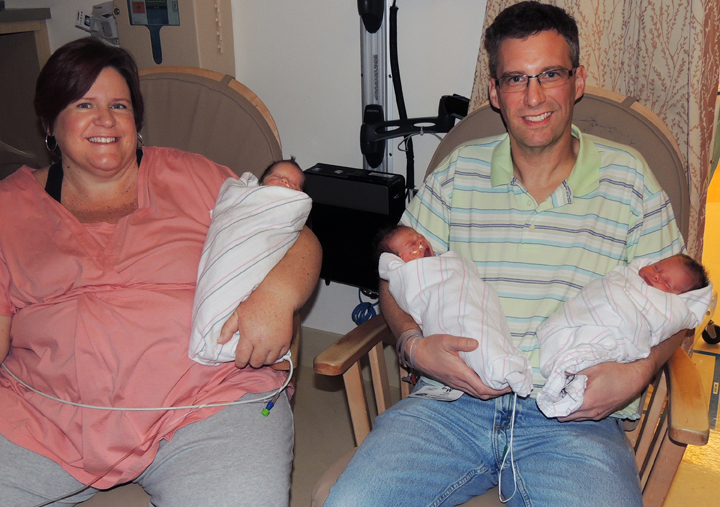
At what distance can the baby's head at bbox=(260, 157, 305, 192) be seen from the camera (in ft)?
5.25

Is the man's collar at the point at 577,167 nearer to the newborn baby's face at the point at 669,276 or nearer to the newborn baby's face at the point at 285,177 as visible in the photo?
the newborn baby's face at the point at 669,276

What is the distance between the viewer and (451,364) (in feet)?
4.40

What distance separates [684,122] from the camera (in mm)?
1713

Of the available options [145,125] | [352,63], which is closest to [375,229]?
[352,63]

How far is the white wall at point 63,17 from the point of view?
2.74 metres

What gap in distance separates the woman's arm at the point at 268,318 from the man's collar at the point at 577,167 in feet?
1.85

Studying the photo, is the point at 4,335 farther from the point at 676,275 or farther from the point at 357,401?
the point at 676,275

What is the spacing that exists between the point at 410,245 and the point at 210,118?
85cm

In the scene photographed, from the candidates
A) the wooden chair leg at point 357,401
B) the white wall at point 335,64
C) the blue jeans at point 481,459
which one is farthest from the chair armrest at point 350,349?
the white wall at point 335,64

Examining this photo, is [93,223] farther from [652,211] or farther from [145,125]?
[652,211]

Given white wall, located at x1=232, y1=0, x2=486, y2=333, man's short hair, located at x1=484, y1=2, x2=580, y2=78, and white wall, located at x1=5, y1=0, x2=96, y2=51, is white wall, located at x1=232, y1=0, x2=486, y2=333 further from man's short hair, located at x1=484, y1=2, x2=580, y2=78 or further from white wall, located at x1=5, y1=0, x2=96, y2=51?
white wall, located at x1=5, y1=0, x2=96, y2=51

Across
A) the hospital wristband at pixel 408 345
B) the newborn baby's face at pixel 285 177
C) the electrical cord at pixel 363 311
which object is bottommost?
the electrical cord at pixel 363 311

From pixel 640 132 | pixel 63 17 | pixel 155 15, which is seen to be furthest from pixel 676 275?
pixel 63 17

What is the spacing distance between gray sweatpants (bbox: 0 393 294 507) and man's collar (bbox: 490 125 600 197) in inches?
31.8
